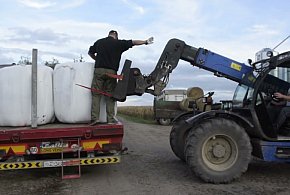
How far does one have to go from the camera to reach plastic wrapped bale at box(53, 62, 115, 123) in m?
8.62

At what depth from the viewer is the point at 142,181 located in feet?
27.8

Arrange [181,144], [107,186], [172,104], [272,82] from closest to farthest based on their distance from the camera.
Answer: [107,186], [272,82], [181,144], [172,104]

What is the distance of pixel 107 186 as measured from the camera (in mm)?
8133

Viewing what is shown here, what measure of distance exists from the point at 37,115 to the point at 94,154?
4.29ft

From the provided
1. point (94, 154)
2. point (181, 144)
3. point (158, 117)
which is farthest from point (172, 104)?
point (94, 154)

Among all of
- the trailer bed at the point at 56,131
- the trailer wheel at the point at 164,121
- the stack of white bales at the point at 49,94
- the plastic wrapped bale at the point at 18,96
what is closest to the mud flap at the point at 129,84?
the stack of white bales at the point at 49,94

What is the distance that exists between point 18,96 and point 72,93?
1.00 meters

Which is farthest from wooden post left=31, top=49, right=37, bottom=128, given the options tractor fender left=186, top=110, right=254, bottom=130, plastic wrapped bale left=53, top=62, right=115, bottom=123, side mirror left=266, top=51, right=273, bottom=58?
side mirror left=266, top=51, right=273, bottom=58

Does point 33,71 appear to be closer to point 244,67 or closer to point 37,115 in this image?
point 37,115

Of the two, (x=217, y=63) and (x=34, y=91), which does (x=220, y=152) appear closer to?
(x=217, y=63)

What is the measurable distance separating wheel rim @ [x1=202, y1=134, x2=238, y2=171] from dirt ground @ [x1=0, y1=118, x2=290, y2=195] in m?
0.39

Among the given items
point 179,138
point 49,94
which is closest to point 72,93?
point 49,94

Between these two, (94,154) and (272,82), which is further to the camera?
(272,82)

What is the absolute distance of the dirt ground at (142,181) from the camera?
7.75 meters
